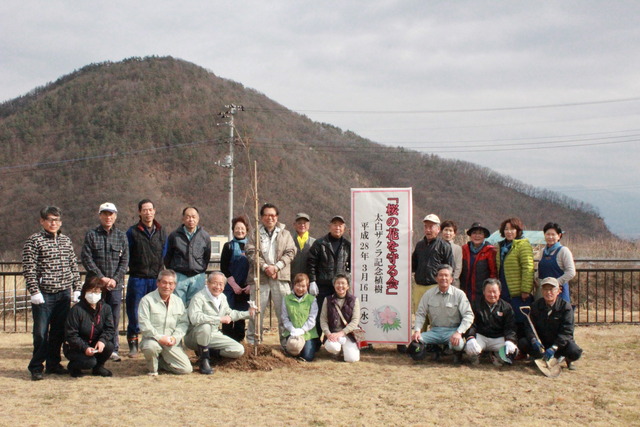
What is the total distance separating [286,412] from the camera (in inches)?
182

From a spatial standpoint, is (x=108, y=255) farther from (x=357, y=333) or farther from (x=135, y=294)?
(x=357, y=333)

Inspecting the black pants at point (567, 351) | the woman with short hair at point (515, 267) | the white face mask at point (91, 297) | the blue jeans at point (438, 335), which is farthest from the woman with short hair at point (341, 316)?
the white face mask at point (91, 297)

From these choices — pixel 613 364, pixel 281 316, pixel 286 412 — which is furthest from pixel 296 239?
pixel 613 364

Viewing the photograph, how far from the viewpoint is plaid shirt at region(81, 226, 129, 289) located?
6.21 meters

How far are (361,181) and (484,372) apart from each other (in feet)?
206

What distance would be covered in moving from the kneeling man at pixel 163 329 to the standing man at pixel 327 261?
1612 mm

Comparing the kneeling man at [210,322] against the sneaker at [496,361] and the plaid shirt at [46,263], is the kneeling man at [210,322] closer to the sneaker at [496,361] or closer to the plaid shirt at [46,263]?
the plaid shirt at [46,263]

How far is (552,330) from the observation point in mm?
6176

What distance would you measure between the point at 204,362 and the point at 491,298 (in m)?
3.05

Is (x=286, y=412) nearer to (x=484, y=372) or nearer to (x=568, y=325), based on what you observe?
(x=484, y=372)

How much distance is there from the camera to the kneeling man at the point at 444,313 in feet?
21.0

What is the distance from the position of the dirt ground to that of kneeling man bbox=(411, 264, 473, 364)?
0.89ft

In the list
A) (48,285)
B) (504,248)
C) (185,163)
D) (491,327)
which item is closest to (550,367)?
(491,327)

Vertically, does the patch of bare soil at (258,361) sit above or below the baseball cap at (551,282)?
below
